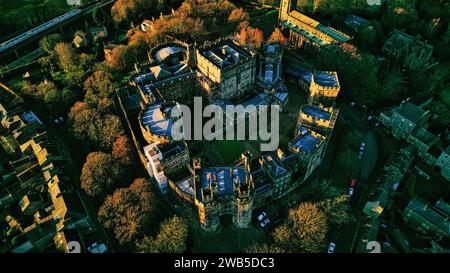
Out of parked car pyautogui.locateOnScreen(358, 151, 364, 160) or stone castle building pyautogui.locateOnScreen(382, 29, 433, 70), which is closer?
parked car pyautogui.locateOnScreen(358, 151, 364, 160)

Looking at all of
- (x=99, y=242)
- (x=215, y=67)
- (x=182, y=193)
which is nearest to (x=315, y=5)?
(x=215, y=67)

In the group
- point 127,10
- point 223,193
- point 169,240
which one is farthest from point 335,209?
point 127,10

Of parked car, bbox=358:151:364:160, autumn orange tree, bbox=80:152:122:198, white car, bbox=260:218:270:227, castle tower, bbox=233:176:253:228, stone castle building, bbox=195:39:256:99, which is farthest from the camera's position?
stone castle building, bbox=195:39:256:99

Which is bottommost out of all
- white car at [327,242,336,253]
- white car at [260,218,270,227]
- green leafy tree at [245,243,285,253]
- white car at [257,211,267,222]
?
white car at [327,242,336,253]

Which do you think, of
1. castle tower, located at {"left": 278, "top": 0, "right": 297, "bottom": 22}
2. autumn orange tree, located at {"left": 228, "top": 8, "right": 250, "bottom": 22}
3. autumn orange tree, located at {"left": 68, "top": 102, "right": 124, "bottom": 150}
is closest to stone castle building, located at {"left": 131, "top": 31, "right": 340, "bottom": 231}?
autumn orange tree, located at {"left": 68, "top": 102, "right": 124, "bottom": 150}

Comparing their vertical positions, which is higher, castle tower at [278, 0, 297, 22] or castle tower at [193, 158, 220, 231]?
castle tower at [278, 0, 297, 22]

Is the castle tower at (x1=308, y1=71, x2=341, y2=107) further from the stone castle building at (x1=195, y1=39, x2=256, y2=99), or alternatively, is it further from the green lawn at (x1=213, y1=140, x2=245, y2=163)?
the green lawn at (x1=213, y1=140, x2=245, y2=163)
